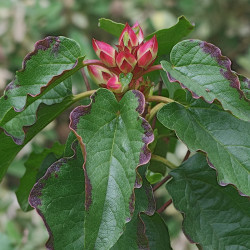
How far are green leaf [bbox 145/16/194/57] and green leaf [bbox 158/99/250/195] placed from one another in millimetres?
131

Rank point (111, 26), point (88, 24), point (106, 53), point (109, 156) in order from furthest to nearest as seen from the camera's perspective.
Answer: point (88, 24) < point (111, 26) < point (106, 53) < point (109, 156)

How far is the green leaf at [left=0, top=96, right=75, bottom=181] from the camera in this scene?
28.0 inches

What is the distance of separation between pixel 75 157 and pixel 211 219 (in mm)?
213

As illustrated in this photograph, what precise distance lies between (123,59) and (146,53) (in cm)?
3

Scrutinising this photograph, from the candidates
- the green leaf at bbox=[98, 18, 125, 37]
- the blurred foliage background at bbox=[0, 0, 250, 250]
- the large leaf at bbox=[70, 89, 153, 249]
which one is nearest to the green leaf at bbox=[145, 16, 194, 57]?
the green leaf at bbox=[98, 18, 125, 37]

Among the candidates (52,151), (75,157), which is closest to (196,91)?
(75,157)

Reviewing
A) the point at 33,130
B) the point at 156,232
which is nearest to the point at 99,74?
the point at 33,130

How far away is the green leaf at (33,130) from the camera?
0.71 meters

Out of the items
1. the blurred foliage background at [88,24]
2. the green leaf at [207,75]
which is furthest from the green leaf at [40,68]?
the blurred foliage background at [88,24]

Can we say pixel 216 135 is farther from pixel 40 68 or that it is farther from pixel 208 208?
pixel 40 68

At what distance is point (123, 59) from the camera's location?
0.70 m

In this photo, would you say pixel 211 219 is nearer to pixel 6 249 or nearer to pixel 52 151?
pixel 52 151

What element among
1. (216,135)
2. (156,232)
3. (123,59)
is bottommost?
(156,232)

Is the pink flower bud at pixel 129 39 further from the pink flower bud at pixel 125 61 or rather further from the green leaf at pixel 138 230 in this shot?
the green leaf at pixel 138 230
